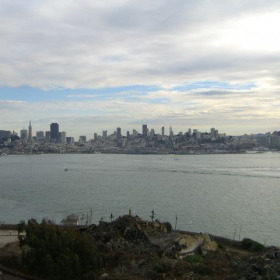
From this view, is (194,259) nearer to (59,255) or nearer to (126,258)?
(126,258)

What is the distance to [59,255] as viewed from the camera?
627 cm

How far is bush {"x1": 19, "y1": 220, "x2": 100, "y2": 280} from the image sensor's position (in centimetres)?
607

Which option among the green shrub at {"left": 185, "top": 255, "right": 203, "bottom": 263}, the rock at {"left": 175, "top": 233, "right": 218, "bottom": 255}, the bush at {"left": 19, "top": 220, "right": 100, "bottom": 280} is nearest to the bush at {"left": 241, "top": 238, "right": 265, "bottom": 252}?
the rock at {"left": 175, "top": 233, "right": 218, "bottom": 255}

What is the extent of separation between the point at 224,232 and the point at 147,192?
11.3 m

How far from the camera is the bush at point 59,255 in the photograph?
6070 mm

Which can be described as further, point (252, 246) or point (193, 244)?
point (252, 246)

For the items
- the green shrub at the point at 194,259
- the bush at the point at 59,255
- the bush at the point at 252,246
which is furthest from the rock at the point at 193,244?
the bush at the point at 59,255

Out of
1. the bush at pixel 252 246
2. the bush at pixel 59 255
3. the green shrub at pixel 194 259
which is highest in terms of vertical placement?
the bush at pixel 59 255

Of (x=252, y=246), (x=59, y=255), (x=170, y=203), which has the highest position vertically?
(x=59, y=255)

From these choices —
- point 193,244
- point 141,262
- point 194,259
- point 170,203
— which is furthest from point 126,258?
point 170,203

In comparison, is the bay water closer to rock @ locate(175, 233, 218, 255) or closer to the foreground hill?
rock @ locate(175, 233, 218, 255)

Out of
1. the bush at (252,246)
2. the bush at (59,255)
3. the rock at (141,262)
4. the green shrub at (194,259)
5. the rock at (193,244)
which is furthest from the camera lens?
the bush at (252,246)

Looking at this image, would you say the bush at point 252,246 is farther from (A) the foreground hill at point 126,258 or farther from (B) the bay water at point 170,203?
(B) the bay water at point 170,203

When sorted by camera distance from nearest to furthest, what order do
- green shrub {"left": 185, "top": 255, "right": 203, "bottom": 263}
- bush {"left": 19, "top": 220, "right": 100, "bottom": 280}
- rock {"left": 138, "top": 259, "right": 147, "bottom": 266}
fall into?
1. bush {"left": 19, "top": 220, "right": 100, "bottom": 280}
2. rock {"left": 138, "top": 259, "right": 147, "bottom": 266}
3. green shrub {"left": 185, "top": 255, "right": 203, "bottom": 263}
